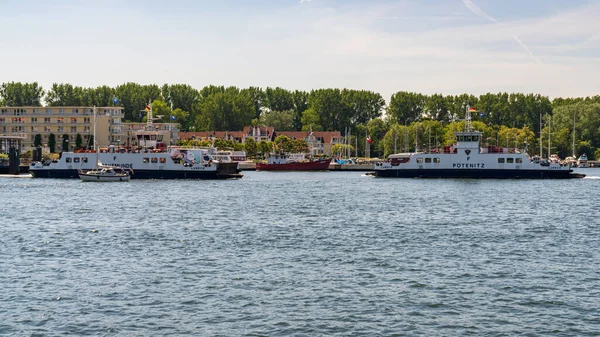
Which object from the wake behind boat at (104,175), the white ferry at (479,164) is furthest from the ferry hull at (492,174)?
the wake behind boat at (104,175)

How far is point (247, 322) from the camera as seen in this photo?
25.4 m

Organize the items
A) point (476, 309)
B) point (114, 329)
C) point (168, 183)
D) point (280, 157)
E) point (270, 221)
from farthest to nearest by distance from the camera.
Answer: point (280, 157) < point (168, 183) < point (270, 221) < point (476, 309) < point (114, 329)

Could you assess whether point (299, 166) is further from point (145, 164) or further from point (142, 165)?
point (142, 165)

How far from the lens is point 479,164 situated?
401ft

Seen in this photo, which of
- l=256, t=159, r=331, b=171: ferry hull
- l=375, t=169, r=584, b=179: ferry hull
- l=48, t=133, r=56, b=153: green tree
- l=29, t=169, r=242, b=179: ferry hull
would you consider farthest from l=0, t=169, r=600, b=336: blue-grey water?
l=48, t=133, r=56, b=153: green tree

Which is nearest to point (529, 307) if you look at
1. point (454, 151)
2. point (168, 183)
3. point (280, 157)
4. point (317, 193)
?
point (317, 193)

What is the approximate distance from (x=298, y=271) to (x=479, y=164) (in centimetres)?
9346

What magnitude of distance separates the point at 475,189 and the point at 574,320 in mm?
72533

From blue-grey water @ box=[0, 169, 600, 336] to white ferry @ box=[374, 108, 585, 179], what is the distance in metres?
56.1

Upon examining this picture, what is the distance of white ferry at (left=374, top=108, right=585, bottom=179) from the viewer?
122312mm

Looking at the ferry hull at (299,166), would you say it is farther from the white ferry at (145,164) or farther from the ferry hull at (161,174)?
the ferry hull at (161,174)

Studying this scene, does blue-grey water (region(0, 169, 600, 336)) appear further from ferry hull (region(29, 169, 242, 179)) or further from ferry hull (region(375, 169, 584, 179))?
ferry hull (region(375, 169, 584, 179))

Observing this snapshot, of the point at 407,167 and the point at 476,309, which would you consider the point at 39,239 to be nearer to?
the point at 476,309

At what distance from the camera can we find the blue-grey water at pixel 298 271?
25.4m
